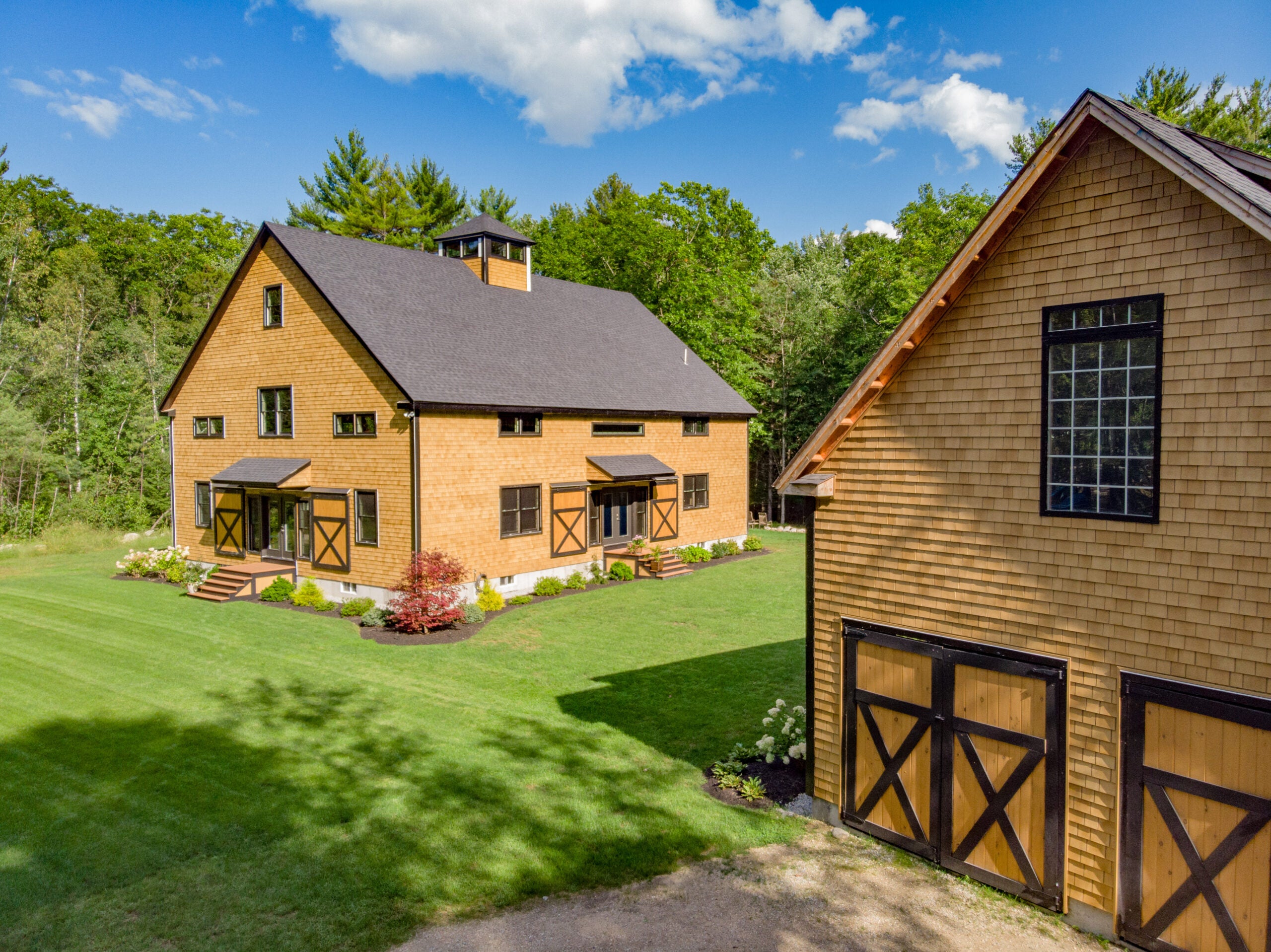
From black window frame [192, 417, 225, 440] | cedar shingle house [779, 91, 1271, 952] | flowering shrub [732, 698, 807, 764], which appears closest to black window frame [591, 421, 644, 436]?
black window frame [192, 417, 225, 440]

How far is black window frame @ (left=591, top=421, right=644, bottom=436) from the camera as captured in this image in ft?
79.4

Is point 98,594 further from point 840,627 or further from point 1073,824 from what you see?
point 1073,824

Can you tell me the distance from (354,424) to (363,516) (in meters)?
2.50

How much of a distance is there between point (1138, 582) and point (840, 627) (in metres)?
3.15

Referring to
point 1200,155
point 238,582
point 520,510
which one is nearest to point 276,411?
point 238,582

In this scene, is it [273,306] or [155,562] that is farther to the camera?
[155,562]

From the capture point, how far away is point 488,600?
65.7 ft

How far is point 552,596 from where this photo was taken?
2186 centimetres

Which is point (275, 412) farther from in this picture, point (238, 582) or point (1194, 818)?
point (1194, 818)

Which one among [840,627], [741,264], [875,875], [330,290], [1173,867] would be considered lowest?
[875,875]

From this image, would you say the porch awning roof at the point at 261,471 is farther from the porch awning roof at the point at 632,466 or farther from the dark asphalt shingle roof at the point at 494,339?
the porch awning roof at the point at 632,466

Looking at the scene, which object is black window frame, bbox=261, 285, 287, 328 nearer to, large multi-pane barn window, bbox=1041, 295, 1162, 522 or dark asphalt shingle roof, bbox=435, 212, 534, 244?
dark asphalt shingle roof, bbox=435, 212, 534, 244

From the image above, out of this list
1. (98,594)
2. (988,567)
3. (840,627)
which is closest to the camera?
(988,567)

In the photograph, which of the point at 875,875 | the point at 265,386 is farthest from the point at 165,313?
the point at 875,875
